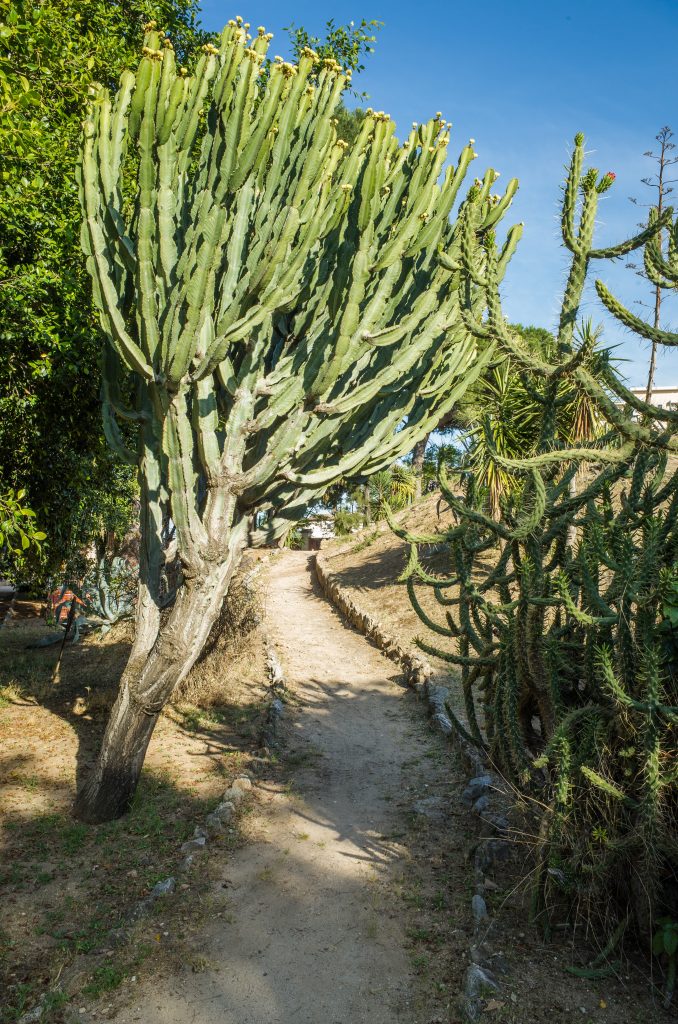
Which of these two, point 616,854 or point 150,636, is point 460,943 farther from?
point 150,636

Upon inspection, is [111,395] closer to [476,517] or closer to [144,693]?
[144,693]

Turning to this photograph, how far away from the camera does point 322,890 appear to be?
15.4 ft

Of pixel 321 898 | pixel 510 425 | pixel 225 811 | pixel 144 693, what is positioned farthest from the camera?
pixel 510 425

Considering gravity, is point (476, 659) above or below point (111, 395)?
below

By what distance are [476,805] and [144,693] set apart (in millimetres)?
2883

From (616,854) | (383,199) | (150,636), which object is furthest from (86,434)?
(616,854)

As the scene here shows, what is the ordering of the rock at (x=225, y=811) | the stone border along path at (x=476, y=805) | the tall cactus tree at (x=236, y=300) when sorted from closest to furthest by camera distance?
the stone border along path at (x=476, y=805)
the tall cactus tree at (x=236, y=300)
the rock at (x=225, y=811)

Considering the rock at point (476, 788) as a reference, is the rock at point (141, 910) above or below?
below

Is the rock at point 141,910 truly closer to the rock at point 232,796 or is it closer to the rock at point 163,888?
the rock at point 163,888

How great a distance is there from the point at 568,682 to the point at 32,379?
5.67 metres

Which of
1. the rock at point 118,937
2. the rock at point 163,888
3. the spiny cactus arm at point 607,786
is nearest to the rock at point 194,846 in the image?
the rock at point 163,888

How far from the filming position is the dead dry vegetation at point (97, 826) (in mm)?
A: 3986

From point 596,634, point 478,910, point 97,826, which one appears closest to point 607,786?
point 596,634

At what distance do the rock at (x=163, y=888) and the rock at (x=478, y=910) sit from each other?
6.62ft
